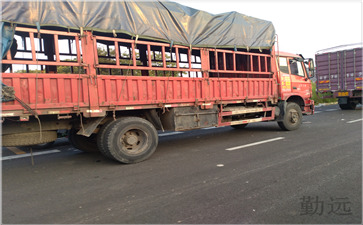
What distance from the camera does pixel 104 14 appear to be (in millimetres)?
4473

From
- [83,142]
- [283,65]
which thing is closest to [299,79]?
[283,65]

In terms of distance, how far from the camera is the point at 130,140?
4715 millimetres

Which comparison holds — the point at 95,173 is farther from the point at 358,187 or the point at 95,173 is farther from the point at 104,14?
the point at 358,187

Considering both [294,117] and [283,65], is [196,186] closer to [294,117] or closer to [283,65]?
[294,117]

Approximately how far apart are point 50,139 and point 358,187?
192 inches

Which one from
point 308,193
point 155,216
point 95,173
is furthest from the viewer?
point 95,173

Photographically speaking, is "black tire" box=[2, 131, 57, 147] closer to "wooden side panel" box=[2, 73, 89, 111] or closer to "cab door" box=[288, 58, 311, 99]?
"wooden side panel" box=[2, 73, 89, 111]

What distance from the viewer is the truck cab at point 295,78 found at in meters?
7.43

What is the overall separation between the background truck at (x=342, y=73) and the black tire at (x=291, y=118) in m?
7.41

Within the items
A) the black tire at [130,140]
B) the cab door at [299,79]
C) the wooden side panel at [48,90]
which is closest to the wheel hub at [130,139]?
the black tire at [130,140]

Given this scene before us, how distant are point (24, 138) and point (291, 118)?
23.1ft

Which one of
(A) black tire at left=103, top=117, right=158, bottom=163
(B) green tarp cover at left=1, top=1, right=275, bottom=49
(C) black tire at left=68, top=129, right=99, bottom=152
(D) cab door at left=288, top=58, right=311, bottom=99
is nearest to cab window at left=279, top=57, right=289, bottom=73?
(D) cab door at left=288, top=58, right=311, bottom=99

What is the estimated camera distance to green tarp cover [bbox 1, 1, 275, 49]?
392 centimetres

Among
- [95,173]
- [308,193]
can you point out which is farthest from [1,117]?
[308,193]
